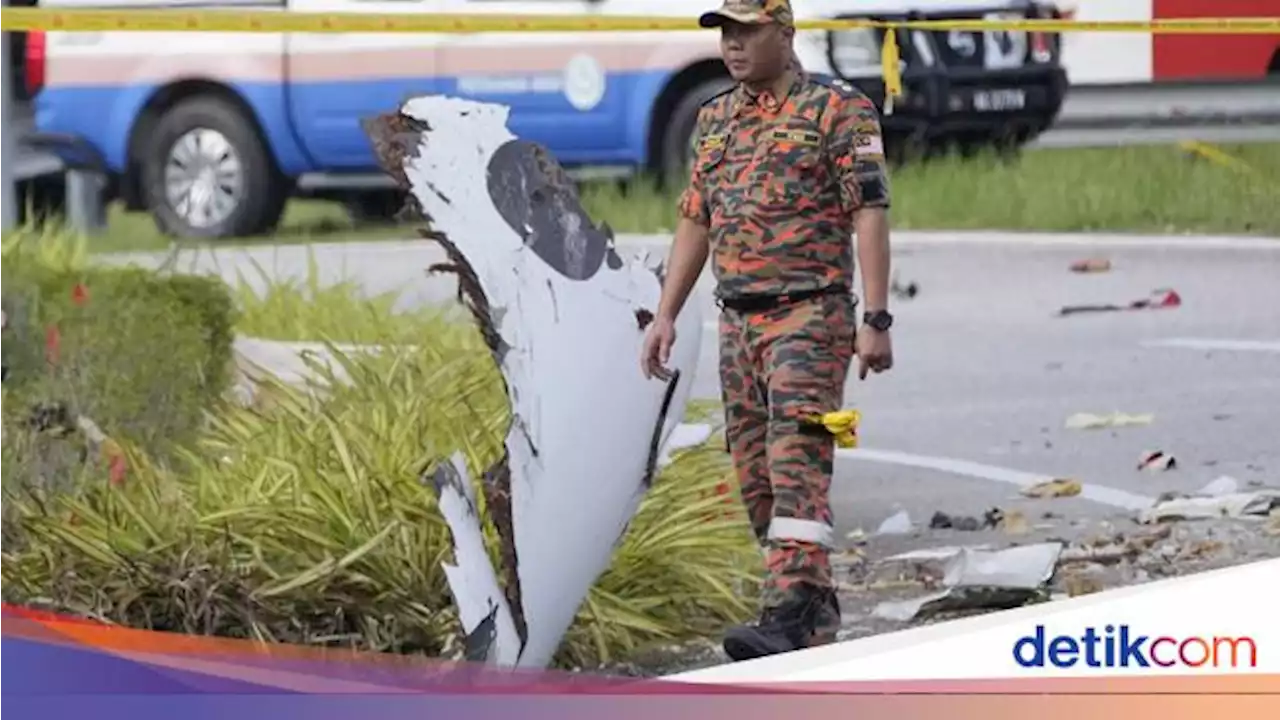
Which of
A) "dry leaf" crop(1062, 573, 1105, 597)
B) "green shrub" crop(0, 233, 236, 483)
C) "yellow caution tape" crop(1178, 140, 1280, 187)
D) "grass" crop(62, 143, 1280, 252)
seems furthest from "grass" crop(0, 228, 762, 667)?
"yellow caution tape" crop(1178, 140, 1280, 187)

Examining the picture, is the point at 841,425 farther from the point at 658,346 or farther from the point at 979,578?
the point at 979,578

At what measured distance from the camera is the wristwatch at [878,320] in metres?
6.15

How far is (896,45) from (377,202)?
5.80 ft

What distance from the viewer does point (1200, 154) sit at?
8320 millimetres

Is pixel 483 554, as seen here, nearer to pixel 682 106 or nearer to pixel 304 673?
pixel 304 673

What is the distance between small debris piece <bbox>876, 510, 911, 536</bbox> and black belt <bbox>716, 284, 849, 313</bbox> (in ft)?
5.06

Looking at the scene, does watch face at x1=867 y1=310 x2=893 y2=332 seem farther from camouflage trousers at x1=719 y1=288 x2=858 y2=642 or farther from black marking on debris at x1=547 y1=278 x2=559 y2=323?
black marking on debris at x1=547 y1=278 x2=559 y2=323

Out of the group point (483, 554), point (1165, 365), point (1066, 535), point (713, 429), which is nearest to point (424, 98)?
point (483, 554)

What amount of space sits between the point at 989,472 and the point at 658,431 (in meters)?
1.66

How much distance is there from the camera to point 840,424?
6.24m

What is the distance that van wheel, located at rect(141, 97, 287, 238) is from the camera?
30.0ft

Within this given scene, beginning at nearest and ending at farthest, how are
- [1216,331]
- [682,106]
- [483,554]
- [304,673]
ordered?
[483,554], [304,673], [1216,331], [682,106]

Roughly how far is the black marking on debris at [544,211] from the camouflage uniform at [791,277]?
1.11 feet

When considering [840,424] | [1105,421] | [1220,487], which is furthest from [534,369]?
[1105,421]
